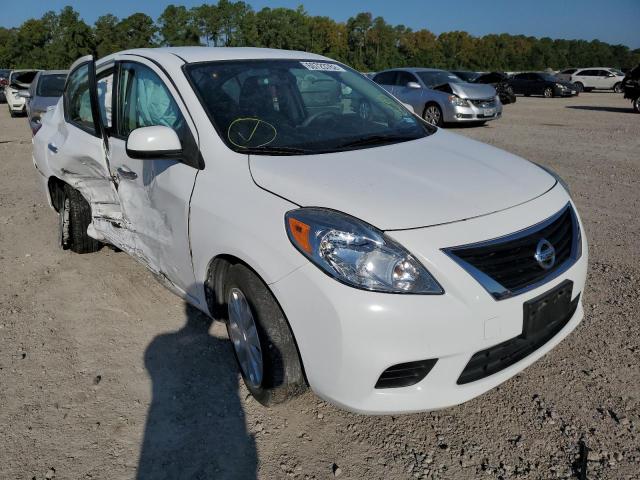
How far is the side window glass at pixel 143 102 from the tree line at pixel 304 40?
150ft

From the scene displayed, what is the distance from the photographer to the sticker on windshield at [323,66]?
11.9 feet

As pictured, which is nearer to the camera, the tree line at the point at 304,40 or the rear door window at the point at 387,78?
the rear door window at the point at 387,78

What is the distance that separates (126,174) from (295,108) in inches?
44.4

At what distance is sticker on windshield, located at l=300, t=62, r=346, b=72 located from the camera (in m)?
3.63

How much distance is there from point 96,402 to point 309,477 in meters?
1.21

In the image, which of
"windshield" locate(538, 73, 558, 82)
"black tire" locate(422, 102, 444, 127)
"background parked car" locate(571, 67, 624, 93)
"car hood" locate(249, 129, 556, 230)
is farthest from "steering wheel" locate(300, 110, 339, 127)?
"background parked car" locate(571, 67, 624, 93)

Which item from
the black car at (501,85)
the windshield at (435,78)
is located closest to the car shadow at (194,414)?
the windshield at (435,78)

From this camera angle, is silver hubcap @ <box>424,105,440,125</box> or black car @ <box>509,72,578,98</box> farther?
black car @ <box>509,72,578,98</box>

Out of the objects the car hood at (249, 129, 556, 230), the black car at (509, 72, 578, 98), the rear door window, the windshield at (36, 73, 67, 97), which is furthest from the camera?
the black car at (509, 72, 578, 98)

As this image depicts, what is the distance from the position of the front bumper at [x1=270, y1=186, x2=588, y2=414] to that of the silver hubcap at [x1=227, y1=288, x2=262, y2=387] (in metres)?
0.35

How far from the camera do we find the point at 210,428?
2547mm

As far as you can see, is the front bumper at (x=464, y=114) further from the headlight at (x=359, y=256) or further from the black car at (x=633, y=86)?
the headlight at (x=359, y=256)

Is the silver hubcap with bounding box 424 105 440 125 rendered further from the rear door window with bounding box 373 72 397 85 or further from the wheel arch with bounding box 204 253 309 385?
the wheel arch with bounding box 204 253 309 385

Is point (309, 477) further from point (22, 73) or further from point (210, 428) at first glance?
point (22, 73)
